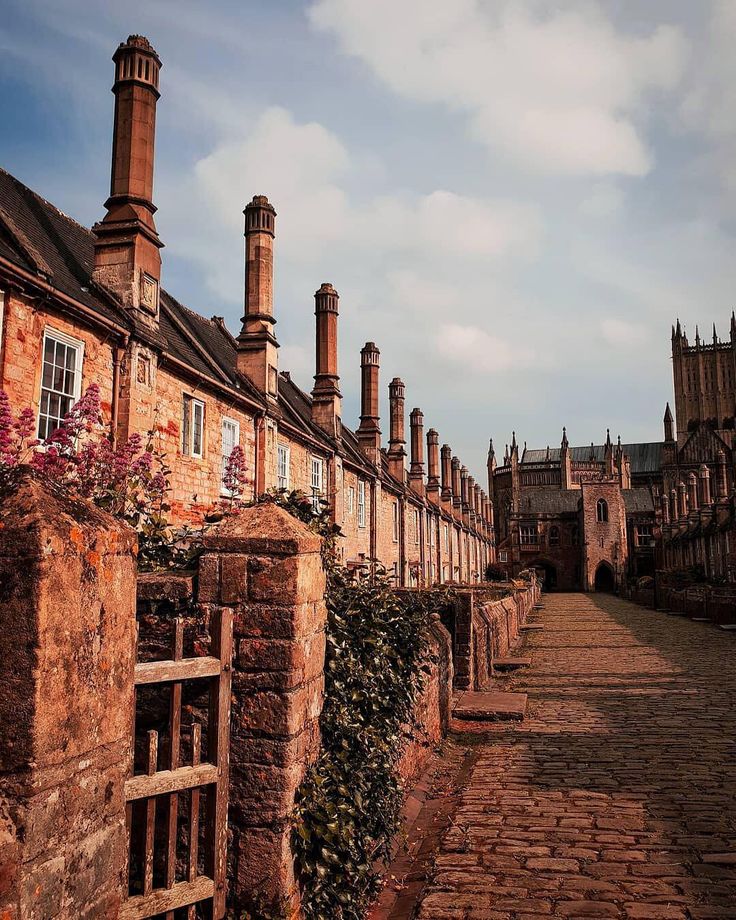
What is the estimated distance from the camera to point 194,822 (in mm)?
3318

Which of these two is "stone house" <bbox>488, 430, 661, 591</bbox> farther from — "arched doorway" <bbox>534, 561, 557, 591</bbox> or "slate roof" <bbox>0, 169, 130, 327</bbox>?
"slate roof" <bbox>0, 169, 130, 327</bbox>

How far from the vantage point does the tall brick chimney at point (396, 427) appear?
121ft

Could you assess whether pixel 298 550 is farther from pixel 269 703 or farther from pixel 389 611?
pixel 389 611

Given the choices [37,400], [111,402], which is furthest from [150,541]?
[111,402]

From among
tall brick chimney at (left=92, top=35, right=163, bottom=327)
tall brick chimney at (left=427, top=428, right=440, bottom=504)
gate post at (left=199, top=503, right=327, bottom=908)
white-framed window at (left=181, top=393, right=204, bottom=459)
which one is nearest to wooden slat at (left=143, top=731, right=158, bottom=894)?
gate post at (left=199, top=503, right=327, bottom=908)

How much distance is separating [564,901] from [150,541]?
11.4ft

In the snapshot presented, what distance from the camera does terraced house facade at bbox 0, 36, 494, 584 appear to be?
10750 millimetres

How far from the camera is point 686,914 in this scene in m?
4.13

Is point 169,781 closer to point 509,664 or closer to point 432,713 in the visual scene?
point 432,713

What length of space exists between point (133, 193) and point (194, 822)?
13.6 metres

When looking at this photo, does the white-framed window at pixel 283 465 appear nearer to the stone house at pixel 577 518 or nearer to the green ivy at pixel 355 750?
the green ivy at pixel 355 750

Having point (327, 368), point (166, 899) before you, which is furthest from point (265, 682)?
point (327, 368)

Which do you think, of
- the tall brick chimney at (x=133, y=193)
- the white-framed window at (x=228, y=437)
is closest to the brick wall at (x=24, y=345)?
the tall brick chimney at (x=133, y=193)

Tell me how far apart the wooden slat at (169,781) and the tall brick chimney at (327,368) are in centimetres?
2151
